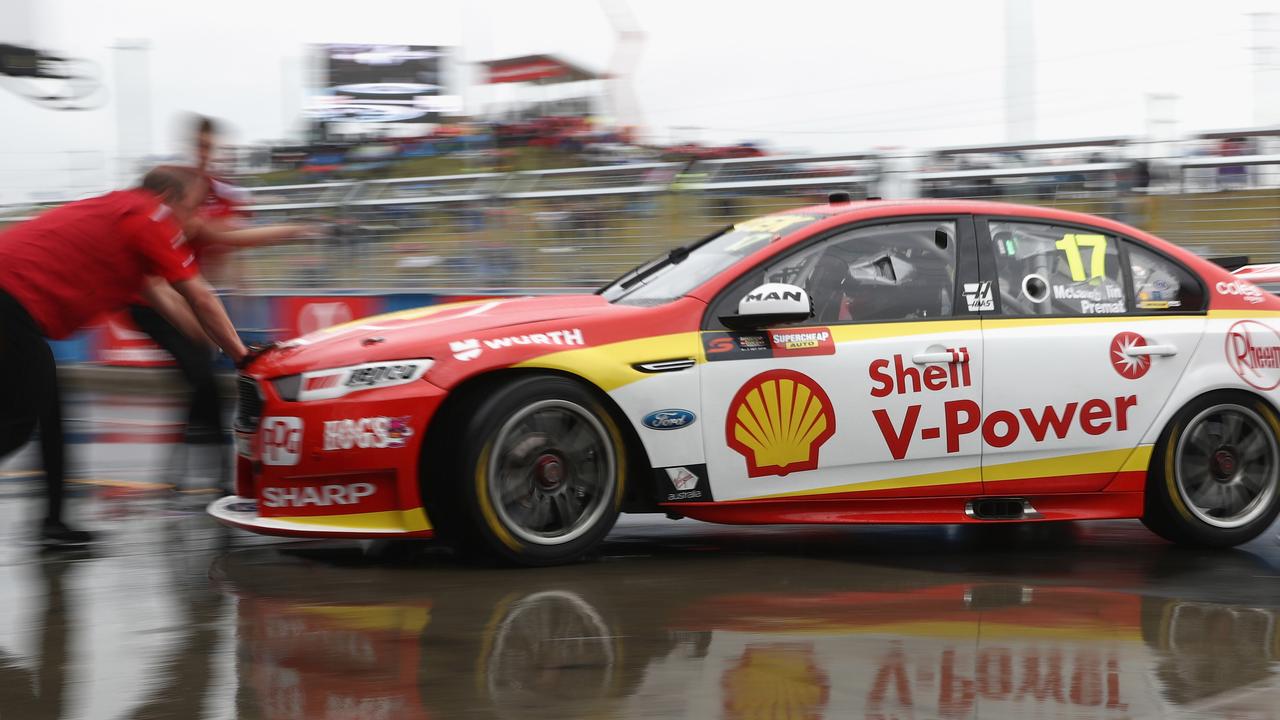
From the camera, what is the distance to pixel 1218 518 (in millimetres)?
5668

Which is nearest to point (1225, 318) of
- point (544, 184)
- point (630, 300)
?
point (630, 300)

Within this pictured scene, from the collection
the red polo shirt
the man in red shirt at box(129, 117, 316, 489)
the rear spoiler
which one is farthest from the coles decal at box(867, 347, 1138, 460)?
the red polo shirt

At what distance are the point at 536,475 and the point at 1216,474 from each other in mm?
2891

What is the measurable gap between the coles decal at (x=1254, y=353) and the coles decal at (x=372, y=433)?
343 centimetres

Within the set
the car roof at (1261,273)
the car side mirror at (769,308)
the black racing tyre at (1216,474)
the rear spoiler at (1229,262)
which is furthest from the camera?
the car roof at (1261,273)

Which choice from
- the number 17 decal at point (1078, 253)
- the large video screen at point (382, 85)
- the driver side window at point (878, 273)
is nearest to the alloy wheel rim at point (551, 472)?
the driver side window at point (878, 273)

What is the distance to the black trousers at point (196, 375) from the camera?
6461 mm

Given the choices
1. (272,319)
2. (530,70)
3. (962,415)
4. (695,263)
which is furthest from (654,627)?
(530,70)

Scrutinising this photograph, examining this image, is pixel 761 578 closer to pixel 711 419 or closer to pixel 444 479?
pixel 711 419

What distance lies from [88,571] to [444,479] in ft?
4.65

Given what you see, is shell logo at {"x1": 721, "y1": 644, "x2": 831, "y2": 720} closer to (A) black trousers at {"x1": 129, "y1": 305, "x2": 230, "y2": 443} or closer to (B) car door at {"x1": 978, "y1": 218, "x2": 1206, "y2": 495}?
(B) car door at {"x1": 978, "y1": 218, "x2": 1206, "y2": 495}

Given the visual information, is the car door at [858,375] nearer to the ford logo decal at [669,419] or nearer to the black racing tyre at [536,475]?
the ford logo decal at [669,419]

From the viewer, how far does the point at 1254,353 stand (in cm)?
573

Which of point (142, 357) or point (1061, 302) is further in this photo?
point (142, 357)
